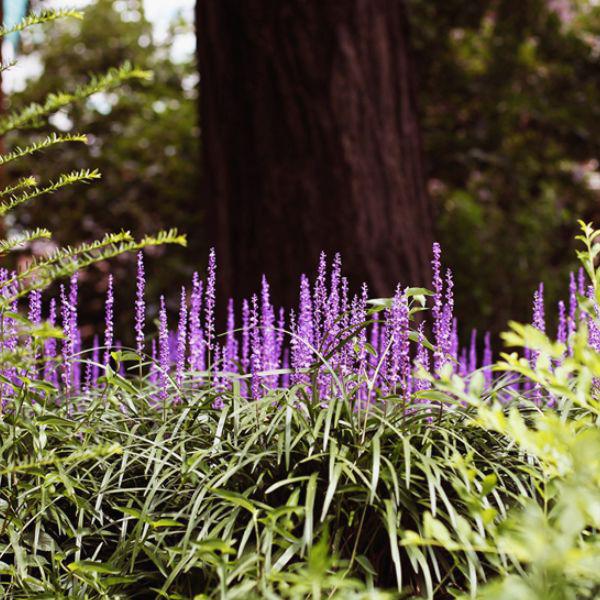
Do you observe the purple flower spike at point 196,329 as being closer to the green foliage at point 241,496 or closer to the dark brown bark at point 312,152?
the green foliage at point 241,496

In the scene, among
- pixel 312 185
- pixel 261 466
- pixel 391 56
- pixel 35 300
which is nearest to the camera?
pixel 261 466

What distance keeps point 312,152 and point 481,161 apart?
8.55 feet

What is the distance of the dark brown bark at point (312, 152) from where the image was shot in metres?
4.60

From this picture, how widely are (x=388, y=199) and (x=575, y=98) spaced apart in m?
3.02

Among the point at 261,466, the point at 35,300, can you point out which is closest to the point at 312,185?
the point at 35,300

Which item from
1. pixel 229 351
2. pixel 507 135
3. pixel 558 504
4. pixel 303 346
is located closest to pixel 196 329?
pixel 229 351

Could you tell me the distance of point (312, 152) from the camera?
470 centimetres

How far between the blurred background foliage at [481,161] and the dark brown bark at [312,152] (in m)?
1.80

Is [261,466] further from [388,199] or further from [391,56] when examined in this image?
[391,56]

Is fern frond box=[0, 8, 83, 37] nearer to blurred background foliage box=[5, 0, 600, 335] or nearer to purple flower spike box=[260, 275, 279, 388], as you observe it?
purple flower spike box=[260, 275, 279, 388]

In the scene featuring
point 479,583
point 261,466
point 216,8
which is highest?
point 216,8

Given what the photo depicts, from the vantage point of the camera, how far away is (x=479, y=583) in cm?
199

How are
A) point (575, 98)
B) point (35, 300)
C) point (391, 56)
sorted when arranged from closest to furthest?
1. point (35, 300)
2. point (391, 56)
3. point (575, 98)

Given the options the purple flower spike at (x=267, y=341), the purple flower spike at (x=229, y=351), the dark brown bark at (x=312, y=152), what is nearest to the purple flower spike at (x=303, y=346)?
the purple flower spike at (x=267, y=341)
